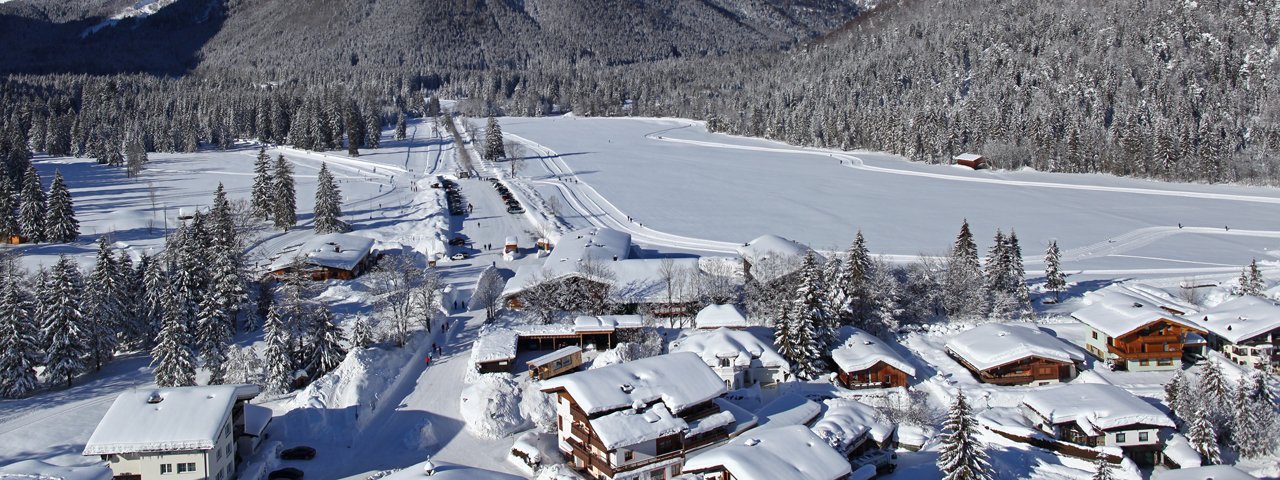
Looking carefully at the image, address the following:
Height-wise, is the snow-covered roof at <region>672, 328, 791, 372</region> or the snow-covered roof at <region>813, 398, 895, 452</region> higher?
the snow-covered roof at <region>672, 328, 791, 372</region>

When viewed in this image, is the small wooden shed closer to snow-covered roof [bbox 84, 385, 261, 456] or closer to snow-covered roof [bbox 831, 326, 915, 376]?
snow-covered roof [bbox 831, 326, 915, 376]

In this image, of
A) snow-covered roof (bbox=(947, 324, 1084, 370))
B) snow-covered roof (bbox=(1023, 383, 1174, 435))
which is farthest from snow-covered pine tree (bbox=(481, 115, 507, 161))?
snow-covered roof (bbox=(1023, 383, 1174, 435))

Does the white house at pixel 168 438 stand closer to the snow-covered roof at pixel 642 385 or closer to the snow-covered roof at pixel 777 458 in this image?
the snow-covered roof at pixel 642 385

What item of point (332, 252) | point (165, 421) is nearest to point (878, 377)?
point (165, 421)

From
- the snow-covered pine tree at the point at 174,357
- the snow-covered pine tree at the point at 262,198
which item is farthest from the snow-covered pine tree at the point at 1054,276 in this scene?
the snow-covered pine tree at the point at 262,198

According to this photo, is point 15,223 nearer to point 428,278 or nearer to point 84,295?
point 84,295
